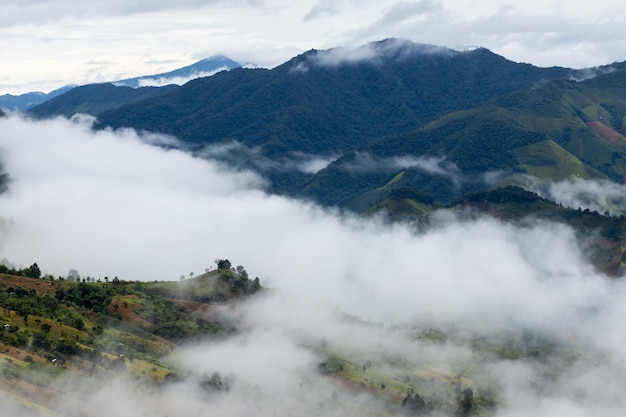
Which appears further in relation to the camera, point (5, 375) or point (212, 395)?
point (212, 395)

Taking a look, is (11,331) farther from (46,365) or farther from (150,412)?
(150,412)

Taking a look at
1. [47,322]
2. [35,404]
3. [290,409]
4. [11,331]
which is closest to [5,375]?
[35,404]

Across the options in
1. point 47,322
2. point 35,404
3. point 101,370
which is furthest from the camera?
point 47,322

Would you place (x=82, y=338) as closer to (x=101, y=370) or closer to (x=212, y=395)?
(x=101, y=370)

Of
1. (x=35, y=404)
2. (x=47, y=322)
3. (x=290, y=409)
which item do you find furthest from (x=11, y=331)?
(x=290, y=409)

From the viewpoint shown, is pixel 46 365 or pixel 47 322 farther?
pixel 47 322

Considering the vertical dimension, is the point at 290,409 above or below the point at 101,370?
below

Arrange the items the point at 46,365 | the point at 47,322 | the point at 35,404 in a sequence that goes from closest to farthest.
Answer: the point at 35,404
the point at 46,365
the point at 47,322

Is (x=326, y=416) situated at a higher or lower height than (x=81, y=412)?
lower

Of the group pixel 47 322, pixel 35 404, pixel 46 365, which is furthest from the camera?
pixel 47 322
